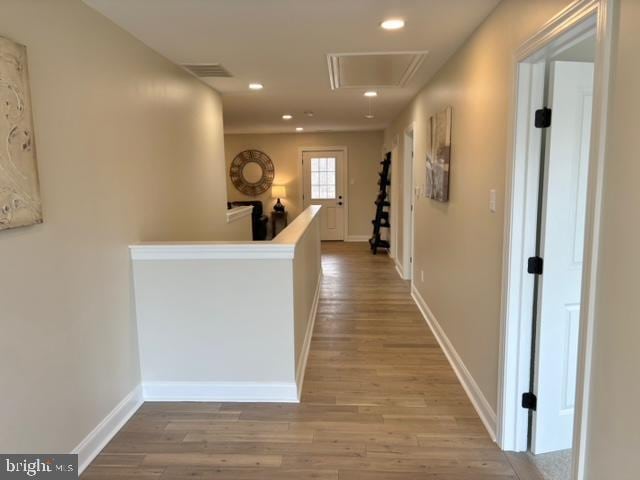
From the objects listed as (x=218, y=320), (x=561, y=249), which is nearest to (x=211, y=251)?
(x=218, y=320)

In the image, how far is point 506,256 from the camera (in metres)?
2.07

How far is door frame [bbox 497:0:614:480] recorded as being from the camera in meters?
1.33

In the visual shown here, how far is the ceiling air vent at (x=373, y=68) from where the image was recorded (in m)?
3.14

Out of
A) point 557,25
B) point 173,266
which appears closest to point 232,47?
point 173,266

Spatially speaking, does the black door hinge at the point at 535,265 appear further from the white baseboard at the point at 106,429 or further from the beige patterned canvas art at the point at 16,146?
the white baseboard at the point at 106,429

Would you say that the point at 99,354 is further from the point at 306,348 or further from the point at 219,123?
the point at 219,123

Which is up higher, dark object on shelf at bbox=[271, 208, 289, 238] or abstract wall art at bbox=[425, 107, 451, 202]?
abstract wall art at bbox=[425, 107, 451, 202]

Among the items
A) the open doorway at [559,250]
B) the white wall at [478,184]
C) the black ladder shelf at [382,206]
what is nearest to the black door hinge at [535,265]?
the open doorway at [559,250]

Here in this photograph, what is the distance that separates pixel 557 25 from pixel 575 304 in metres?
1.21

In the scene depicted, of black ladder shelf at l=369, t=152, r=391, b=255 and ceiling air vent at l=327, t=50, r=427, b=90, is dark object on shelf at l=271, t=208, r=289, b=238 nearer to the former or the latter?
black ladder shelf at l=369, t=152, r=391, b=255

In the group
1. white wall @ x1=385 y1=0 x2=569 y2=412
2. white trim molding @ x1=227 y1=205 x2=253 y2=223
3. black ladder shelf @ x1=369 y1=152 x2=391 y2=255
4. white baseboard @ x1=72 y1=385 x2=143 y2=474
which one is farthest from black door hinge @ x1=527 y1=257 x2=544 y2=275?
black ladder shelf @ x1=369 y1=152 x2=391 y2=255

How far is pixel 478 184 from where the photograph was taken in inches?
100

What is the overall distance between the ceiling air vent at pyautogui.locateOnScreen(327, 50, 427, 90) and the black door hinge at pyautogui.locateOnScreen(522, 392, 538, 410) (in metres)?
2.30

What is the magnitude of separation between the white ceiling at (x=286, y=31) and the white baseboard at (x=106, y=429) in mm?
2126
